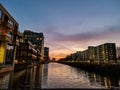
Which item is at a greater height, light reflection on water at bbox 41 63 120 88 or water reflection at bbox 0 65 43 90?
water reflection at bbox 0 65 43 90

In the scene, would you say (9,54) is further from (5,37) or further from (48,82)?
(48,82)

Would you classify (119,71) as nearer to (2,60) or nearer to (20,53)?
(2,60)

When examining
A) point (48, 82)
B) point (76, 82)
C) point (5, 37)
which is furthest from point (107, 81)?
point (5, 37)

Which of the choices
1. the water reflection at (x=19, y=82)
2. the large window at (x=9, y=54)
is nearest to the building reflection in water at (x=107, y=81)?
the water reflection at (x=19, y=82)

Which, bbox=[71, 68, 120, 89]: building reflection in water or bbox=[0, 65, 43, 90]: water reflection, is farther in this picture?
bbox=[71, 68, 120, 89]: building reflection in water

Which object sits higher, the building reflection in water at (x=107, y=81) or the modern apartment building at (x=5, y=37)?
the modern apartment building at (x=5, y=37)

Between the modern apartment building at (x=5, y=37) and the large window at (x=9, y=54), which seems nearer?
the modern apartment building at (x=5, y=37)

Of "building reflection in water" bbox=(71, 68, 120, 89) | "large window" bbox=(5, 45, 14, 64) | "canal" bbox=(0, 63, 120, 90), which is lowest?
"building reflection in water" bbox=(71, 68, 120, 89)

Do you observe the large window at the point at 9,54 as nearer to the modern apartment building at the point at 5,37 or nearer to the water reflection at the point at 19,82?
the modern apartment building at the point at 5,37

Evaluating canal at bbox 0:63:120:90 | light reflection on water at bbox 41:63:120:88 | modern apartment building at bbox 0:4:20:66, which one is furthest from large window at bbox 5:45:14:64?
light reflection on water at bbox 41:63:120:88

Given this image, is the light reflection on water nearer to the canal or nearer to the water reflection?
the canal

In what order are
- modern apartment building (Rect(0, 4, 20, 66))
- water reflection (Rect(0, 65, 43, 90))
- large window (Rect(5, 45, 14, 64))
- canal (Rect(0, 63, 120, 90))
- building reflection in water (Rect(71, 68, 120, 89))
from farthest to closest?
large window (Rect(5, 45, 14, 64)), modern apartment building (Rect(0, 4, 20, 66)), building reflection in water (Rect(71, 68, 120, 89)), canal (Rect(0, 63, 120, 90)), water reflection (Rect(0, 65, 43, 90))

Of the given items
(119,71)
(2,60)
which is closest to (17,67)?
(2,60)

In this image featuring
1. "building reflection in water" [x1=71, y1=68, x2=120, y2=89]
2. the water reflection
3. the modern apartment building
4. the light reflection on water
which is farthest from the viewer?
the modern apartment building
